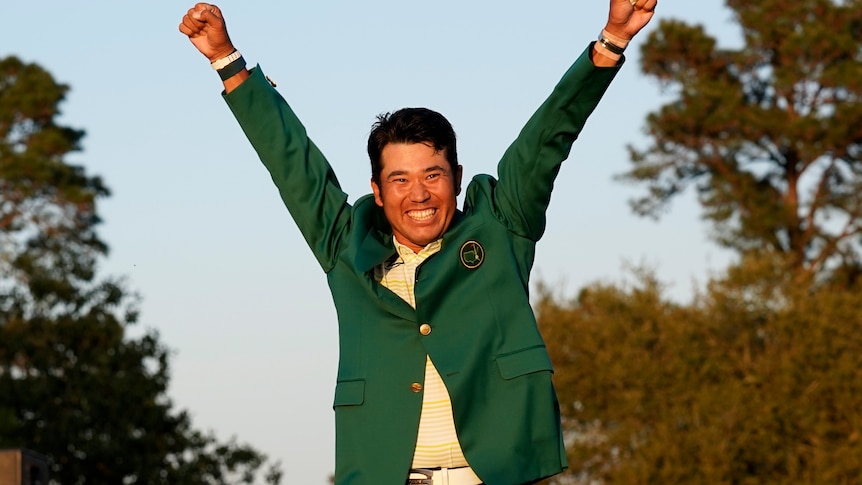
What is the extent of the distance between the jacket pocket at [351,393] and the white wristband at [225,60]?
97 centimetres

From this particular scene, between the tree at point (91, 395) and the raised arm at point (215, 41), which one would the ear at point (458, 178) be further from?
the tree at point (91, 395)

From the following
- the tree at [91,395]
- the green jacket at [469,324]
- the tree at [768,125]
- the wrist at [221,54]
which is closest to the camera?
the green jacket at [469,324]

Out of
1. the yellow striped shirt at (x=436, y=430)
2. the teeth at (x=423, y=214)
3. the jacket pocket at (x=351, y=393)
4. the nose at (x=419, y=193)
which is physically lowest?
the yellow striped shirt at (x=436, y=430)

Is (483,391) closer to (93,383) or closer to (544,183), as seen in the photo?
(544,183)

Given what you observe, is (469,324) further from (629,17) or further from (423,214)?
(629,17)

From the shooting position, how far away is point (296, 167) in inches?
188

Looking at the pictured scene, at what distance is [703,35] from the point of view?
116ft

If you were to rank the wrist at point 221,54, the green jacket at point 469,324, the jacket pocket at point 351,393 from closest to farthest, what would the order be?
the green jacket at point 469,324 → the jacket pocket at point 351,393 → the wrist at point 221,54

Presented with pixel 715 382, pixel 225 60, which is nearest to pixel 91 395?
pixel 715 382

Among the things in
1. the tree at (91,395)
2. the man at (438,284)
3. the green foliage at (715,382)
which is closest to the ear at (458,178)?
the man at (438,284)

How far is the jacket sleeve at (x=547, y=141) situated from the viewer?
454cm

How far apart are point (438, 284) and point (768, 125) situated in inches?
1191

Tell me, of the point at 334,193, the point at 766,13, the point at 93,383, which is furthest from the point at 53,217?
the point at 334,193

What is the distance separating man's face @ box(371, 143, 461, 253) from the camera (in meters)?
4.58
